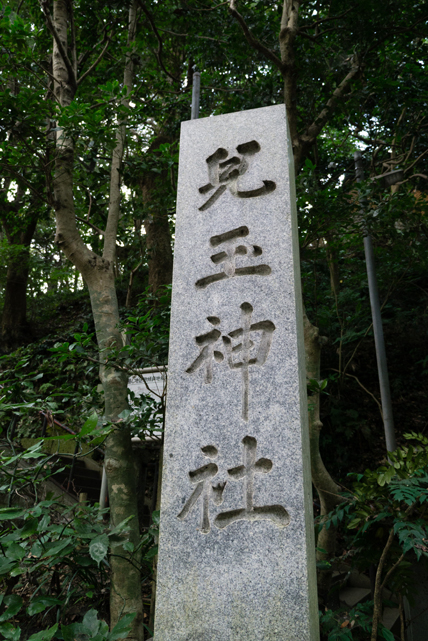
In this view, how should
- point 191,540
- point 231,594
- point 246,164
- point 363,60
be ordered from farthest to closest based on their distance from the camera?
point 363,60
point 246,164
point 191,540
point 231,594

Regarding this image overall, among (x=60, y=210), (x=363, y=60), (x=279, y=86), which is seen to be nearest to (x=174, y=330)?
(x=60, y=210)

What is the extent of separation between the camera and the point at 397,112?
5164 mm

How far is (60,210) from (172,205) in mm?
1584

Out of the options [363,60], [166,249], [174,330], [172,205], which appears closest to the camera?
[174,330]

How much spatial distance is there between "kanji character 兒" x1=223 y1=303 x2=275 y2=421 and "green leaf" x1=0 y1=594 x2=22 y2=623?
108cm

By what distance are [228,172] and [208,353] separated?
103cm

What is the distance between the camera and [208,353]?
222 centimetres

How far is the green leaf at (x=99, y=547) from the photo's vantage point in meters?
1.83

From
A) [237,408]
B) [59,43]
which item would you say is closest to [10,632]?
[237,408]

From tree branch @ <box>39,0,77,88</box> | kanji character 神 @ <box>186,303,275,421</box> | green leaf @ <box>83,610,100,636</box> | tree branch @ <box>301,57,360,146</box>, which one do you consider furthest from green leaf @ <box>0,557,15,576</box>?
tree branch @ <box>301,57,360,146</box>

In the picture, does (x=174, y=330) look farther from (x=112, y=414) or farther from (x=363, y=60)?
(x=363, y=60)

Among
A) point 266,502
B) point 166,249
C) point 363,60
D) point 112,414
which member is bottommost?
point 266,502

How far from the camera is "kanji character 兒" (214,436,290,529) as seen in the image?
185cm

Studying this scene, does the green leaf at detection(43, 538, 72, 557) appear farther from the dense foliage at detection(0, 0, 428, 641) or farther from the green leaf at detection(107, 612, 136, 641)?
the green leaf at detection(107, 612, 136, 641)
